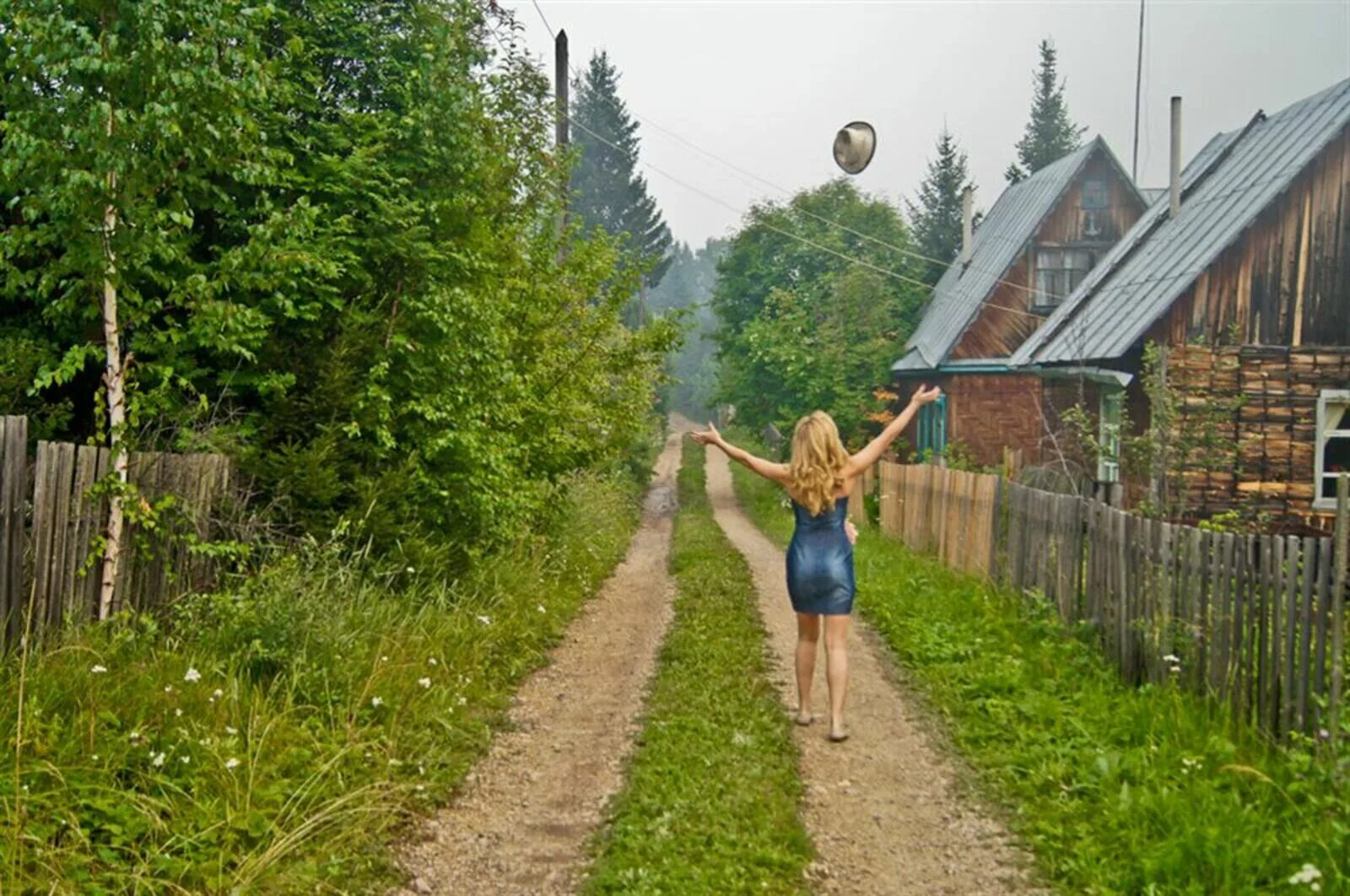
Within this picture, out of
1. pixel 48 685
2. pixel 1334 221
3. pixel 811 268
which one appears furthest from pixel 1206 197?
pixel 48 685

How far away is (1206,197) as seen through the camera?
1847 cm

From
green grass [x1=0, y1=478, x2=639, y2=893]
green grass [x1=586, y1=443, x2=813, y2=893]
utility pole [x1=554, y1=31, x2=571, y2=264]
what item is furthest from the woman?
utility pole [x1=554, y1=31, x2=571, y2=264]

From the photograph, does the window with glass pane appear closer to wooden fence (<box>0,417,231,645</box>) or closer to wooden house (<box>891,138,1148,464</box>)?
wooden house (<box>891,138,1148,464</box>)

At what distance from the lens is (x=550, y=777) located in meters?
5.92

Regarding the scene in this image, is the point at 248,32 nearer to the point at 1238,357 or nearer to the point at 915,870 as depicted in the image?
the point at 915,870

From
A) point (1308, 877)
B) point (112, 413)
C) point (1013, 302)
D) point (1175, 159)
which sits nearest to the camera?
point (1308, 877)

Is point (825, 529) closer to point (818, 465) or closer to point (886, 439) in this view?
point (818, 465)

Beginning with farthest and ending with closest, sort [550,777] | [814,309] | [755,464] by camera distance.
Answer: [814,309]
[755,464]
[550,777]

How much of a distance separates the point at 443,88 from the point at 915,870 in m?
6.76

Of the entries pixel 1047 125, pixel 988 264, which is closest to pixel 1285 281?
pixel 988 264

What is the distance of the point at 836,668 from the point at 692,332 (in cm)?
9001

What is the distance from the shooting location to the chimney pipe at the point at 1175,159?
19.1 metres

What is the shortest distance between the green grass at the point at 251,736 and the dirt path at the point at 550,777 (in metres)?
0.18

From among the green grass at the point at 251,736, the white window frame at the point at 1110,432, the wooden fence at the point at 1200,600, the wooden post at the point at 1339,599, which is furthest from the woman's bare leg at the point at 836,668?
the white window frame at the point at 1110,432
